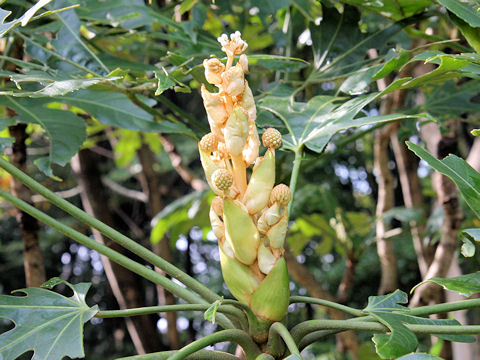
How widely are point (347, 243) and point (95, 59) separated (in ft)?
2.54

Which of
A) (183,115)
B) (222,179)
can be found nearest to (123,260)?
(222,179)

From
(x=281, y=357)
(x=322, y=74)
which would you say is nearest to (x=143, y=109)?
(x=322, y=74)

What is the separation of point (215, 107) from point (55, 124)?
310 millimetres

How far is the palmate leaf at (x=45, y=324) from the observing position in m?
0.48

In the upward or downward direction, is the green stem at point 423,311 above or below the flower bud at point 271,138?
below

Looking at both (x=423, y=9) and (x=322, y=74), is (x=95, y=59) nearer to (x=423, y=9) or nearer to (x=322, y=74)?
(x=322, y=74)

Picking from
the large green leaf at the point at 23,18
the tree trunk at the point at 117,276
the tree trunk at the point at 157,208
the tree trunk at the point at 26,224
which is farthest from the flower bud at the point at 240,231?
the tree trunk at the point at 157,208

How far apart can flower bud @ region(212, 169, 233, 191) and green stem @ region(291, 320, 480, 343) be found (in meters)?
0.15

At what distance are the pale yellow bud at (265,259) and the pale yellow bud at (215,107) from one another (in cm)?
13

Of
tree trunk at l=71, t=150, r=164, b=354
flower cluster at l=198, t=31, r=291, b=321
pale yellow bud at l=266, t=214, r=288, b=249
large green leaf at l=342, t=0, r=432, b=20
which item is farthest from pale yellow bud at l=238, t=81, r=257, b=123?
tree trunk at l=71, t=150, r=164, b=354

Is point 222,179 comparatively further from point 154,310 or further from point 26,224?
point 26,224

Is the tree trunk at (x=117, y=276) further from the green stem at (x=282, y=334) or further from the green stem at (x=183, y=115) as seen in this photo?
the green stem at (x=282, y=334)

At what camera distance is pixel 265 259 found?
1.67 ft

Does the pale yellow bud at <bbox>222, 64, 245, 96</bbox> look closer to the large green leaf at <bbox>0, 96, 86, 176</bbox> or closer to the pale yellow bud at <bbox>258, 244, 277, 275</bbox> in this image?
the pale yellow bud at <bbox>258, 244, 277, 275</bbox>
